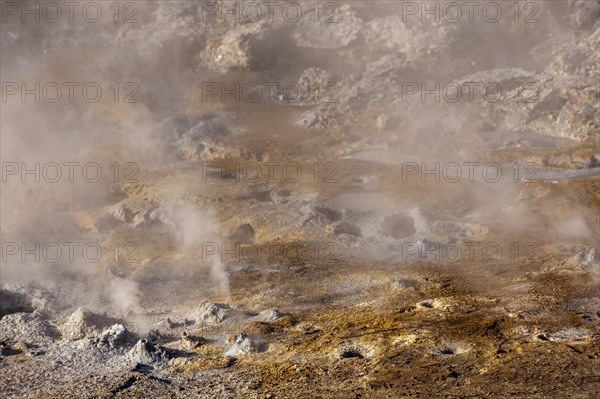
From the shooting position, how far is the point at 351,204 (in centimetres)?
2236

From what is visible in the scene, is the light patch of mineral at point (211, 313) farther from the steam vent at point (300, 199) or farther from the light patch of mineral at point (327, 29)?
the light patch of mineral at point (327, 29)

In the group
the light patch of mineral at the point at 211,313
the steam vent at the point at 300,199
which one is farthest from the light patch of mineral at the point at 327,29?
the light patch of mineral at the point at 211,313

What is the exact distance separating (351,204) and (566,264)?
7.53 metres

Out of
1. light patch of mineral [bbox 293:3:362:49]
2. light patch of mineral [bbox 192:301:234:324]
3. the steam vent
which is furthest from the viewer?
light patch of mineral [bbox 293:3:362:49]

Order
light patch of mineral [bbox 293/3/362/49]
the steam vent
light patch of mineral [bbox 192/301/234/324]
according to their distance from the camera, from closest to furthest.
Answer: the steam vent, light patch of mineral [bbox 192/301/234/324], light patch of mineral [bbox 293/3/362/49]

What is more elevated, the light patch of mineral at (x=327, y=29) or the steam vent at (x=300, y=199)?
the light patch of mineral at (x=327, y=29)

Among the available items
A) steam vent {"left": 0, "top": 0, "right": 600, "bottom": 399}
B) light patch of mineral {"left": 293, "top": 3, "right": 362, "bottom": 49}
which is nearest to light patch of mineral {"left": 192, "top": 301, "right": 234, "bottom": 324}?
steam vent {"left": 0, "top": 0, "right": 600, "bottom": 399}

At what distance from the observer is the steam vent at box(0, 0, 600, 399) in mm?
13414

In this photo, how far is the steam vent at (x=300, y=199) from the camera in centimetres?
1341

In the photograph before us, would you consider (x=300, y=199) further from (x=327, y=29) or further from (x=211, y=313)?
(x=327, y=29)

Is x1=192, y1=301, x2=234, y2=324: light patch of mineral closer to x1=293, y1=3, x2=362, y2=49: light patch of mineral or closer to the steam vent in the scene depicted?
the steam vent

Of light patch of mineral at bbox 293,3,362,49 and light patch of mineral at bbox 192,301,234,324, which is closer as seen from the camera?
light patch of mineral at bbox 192,301,234,324

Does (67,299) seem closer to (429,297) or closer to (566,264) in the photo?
(429,297)

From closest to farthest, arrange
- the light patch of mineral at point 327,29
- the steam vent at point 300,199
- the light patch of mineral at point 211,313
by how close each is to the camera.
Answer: the steam vent at point 300,199 < the light patch of mineral at point 211,313 < the light patch of mineral at point 327,29
